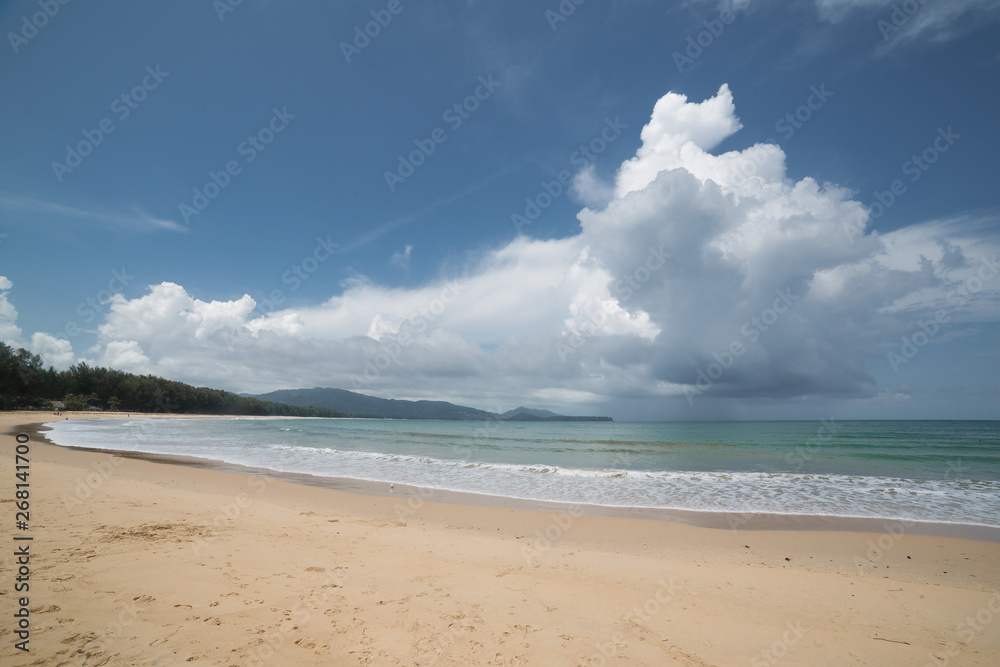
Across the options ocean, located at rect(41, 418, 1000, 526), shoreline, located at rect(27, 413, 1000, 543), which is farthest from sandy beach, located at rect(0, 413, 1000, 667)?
ocean, located at rect(41, 418, 1000, 526)

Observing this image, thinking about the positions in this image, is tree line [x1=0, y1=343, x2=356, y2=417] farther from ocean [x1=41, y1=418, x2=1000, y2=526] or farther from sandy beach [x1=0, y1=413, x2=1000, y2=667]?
sandy beach [x1=0, y1=413, x2=1000, y2=667]

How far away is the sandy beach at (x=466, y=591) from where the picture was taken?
3.92 metres

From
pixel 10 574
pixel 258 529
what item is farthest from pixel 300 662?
pixel 258 529

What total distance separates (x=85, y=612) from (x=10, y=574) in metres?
1.78

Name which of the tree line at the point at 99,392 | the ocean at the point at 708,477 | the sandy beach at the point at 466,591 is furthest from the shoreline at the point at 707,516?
the tree line at the point at 99,392

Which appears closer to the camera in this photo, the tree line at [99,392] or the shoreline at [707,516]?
the shoreline at [707,516]

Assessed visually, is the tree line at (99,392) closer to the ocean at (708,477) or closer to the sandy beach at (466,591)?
the ocean at (708,477)

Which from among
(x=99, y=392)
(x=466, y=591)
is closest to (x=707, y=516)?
(x=466, y=591)

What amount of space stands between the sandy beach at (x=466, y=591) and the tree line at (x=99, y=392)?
87.8 metres

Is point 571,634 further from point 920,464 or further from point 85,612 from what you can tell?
point 920,464

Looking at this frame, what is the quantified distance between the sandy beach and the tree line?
87766mm

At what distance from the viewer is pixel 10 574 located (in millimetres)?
4820

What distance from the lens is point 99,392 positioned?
9125 cm

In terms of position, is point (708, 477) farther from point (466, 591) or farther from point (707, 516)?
point (466, 591)
